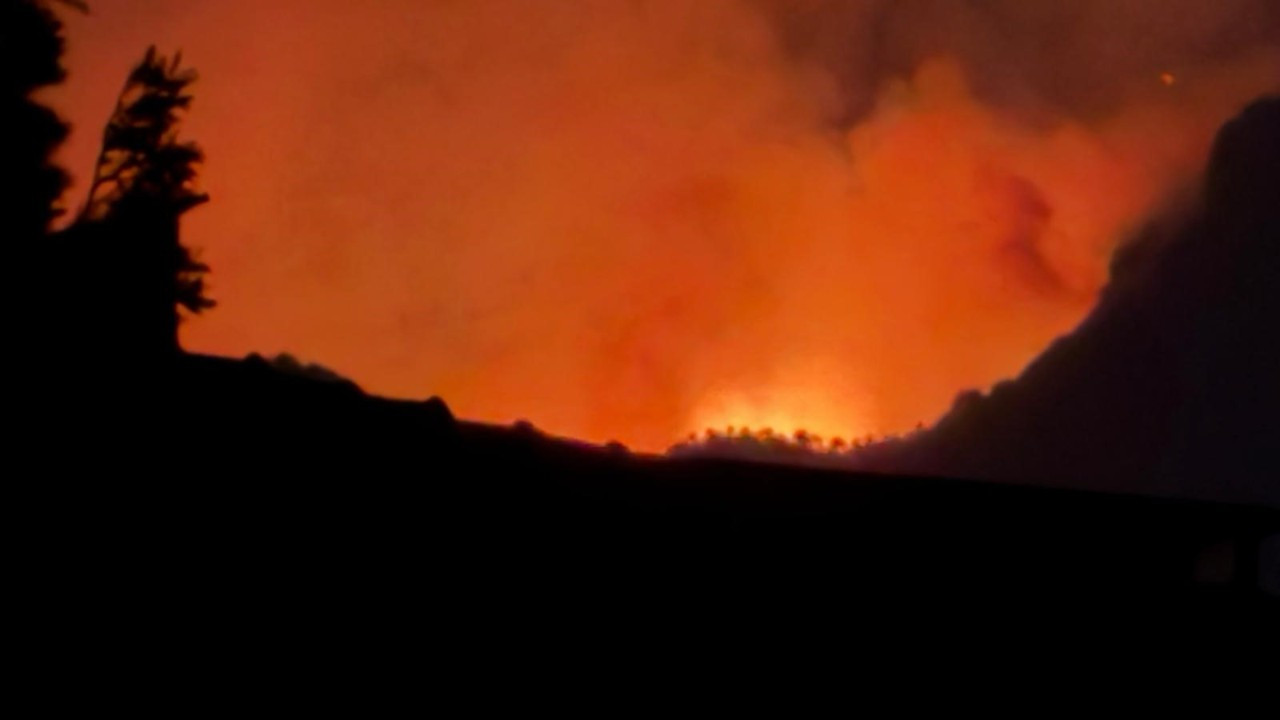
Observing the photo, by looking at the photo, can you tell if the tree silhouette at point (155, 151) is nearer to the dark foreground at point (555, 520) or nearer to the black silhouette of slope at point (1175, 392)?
the dark foreground at point (555, 520)

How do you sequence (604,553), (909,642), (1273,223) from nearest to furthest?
(604,553) < (909,642) < (1273,223)

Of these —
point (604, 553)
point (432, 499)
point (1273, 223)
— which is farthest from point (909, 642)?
point (1273, 223)

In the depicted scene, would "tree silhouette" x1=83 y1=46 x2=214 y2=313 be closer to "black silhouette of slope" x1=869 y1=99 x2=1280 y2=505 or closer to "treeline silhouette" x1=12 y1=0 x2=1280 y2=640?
"treeline silhouette" x1=12 y1=0 x2=1280 y2=640

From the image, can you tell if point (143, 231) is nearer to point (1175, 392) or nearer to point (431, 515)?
point (431, 515)

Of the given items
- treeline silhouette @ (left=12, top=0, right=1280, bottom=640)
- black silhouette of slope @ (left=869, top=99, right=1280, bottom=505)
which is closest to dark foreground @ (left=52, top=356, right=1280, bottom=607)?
treeline silhouette @ (left=12, top=0, right=1280, bottom=640)

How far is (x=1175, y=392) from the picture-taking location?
73.5 metres

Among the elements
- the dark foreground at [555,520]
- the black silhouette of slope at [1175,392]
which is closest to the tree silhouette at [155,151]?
the dark foreground at [555,520]

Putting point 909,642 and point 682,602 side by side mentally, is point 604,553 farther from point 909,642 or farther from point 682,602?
point 909,642

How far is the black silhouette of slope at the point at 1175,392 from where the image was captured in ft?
220

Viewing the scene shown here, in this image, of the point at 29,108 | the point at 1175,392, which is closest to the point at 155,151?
the point at 29,108

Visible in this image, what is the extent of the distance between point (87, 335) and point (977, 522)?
26.2 feet

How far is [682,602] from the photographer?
439 inches

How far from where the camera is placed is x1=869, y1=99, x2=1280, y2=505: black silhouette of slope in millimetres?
67000

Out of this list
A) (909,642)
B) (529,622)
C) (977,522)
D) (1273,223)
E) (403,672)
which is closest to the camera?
(403,672)
